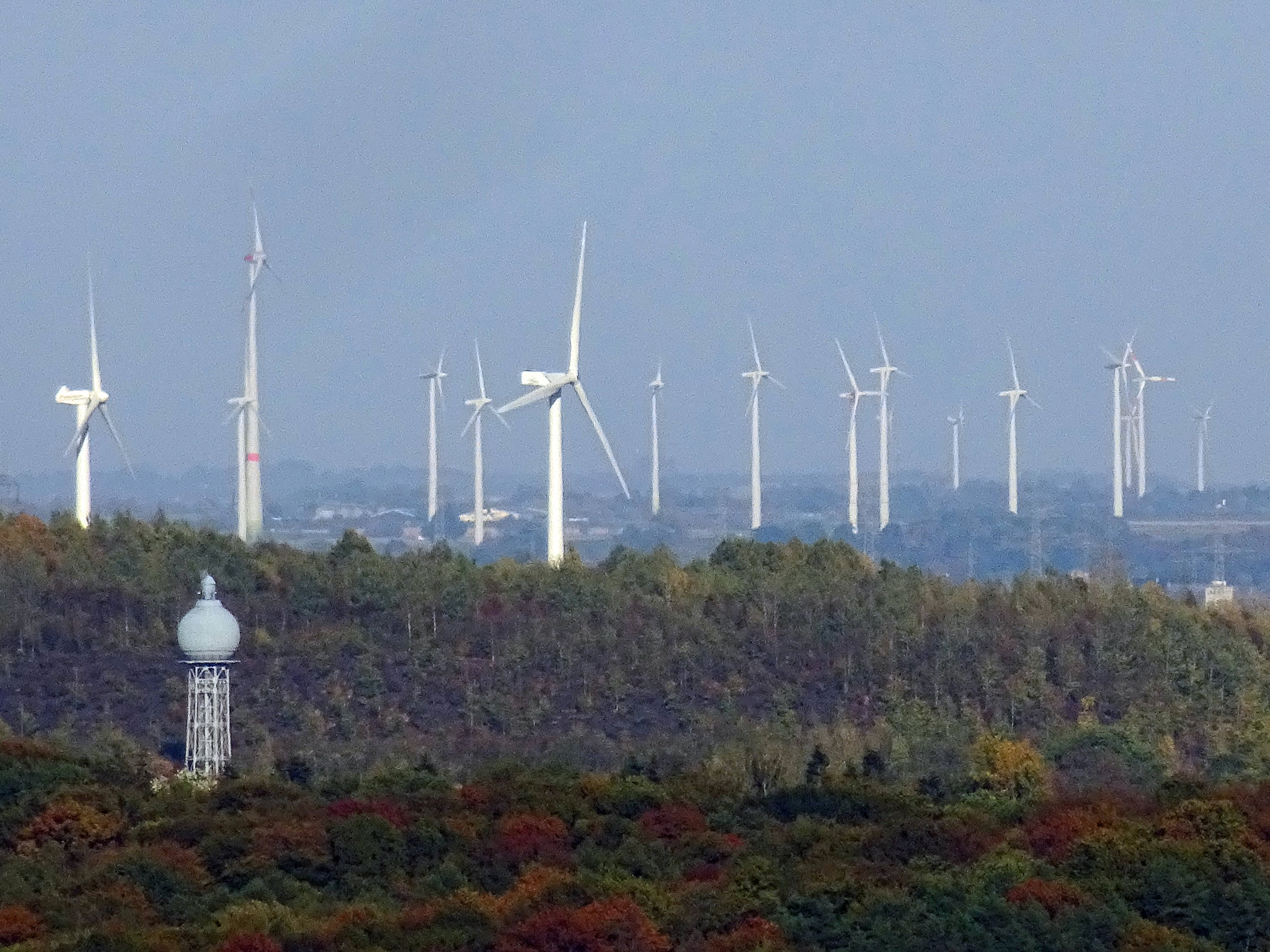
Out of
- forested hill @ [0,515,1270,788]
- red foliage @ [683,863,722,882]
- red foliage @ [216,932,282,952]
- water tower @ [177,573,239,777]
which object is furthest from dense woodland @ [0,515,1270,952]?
water tower @ [177,573,239,777]

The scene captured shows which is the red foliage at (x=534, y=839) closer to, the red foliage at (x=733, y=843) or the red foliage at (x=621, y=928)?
the red foliage at (x=733, y=843)

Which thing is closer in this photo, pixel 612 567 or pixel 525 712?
pixel 525 712

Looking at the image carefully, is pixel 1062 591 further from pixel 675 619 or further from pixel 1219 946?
pixel 1219 946

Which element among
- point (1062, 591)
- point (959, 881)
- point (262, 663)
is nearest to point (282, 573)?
point (262, 663)

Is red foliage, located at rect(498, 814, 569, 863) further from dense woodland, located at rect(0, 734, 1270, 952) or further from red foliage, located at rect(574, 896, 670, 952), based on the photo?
red foliage, located at rect(574, 896, 670, 952)

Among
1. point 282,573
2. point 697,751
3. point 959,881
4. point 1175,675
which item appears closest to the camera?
point 959,881

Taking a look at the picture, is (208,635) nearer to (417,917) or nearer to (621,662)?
(621,662)
